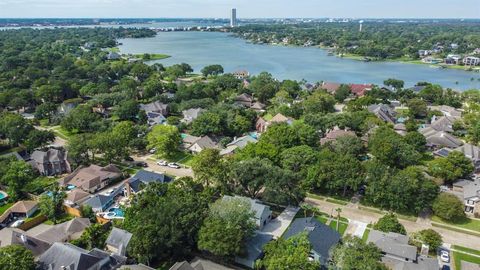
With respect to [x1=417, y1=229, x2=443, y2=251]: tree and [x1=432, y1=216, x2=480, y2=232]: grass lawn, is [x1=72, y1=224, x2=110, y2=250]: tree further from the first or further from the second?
[x1=432, y1=216, x2=480, y2=232]: grass lawn

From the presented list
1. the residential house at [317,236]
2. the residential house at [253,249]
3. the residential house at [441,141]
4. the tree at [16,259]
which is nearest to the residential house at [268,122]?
the residential house at [441,141]

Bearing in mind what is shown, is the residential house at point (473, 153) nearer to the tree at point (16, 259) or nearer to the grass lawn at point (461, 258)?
the grass lawn at point (461, 258)

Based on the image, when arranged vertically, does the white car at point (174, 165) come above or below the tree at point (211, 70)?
below

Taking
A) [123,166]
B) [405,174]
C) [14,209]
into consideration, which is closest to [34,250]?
[14,209]

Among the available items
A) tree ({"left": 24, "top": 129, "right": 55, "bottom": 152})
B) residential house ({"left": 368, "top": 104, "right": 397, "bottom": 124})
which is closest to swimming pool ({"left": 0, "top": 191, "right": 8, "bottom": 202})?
tree ({"left": 24, "top": 129, "right": 55, "bottom": 152})

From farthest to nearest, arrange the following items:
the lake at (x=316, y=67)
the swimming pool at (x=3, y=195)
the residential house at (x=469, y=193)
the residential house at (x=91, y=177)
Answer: the lake at (x=316, y=67) → the residential house at (x=91, y=177) → the swimming pool at (x=3, y=195) → the residential house at (x=469, y=193)

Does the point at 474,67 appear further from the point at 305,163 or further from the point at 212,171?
the point at 212,171

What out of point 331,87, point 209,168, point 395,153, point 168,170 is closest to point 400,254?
point 209,168

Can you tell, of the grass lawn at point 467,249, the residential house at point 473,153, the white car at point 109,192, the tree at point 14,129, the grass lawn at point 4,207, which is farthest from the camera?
the tree at point 14,129

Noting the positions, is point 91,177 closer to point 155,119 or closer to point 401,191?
point 155,119
